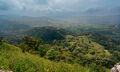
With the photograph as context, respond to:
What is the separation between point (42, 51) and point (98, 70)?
57.0 metres

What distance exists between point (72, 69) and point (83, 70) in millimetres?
875

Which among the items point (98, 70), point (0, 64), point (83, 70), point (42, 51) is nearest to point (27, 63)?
point (0, 64)

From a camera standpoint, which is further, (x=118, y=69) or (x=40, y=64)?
(x=40, y=64)

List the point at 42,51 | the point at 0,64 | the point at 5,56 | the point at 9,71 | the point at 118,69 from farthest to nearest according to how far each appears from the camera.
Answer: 1. the point at 42,51
2. the point at 5,56
3. the point at 0,64
4. the point at 9,71
5. the point at 118,69

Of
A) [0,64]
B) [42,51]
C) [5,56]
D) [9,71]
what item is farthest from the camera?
[42,51]

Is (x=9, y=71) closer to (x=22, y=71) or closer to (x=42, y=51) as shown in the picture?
(x=22, y=71)

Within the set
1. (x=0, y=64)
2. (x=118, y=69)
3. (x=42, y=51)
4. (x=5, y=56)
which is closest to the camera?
(x=118, y=69)

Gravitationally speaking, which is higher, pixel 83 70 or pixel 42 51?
pixel 83 70

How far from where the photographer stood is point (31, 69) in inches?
629

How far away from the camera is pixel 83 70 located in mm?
17594

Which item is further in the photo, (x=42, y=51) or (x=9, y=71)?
(x=42, y=51)

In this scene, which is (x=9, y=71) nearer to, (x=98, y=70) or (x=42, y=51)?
(x=98, y=70)

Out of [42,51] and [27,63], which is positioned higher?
[27,63]

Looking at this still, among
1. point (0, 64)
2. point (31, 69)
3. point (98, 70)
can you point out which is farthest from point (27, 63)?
point (98, 70)
